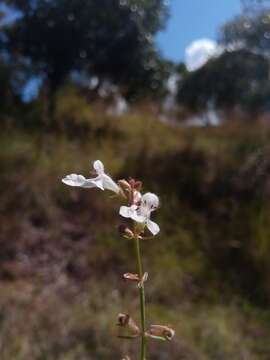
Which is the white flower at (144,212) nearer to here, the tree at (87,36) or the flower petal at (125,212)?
the flower petal at (125,212)

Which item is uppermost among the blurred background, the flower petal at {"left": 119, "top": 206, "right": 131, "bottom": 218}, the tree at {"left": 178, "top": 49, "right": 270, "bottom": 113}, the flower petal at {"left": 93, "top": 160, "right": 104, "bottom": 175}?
the tree at {"left": 178, "top": 49, "right": 270, "bottom": 113}

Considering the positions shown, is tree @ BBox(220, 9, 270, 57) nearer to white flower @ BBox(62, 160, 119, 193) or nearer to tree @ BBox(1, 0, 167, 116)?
tree @ BBox(1, 0, 167, 116)

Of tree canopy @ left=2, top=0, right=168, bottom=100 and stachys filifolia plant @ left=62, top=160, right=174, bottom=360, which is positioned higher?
tree canopy @ left=2, top=0, right=168, bottom=100

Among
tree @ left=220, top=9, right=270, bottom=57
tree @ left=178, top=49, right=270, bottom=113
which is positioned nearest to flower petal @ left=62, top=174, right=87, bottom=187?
tree @ left=220, top=9, right=270, bottom=57

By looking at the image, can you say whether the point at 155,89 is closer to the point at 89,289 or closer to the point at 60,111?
the point at 60,111

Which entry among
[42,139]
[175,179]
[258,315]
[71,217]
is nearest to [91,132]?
[42,139]

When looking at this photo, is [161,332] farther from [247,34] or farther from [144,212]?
[247,34]
